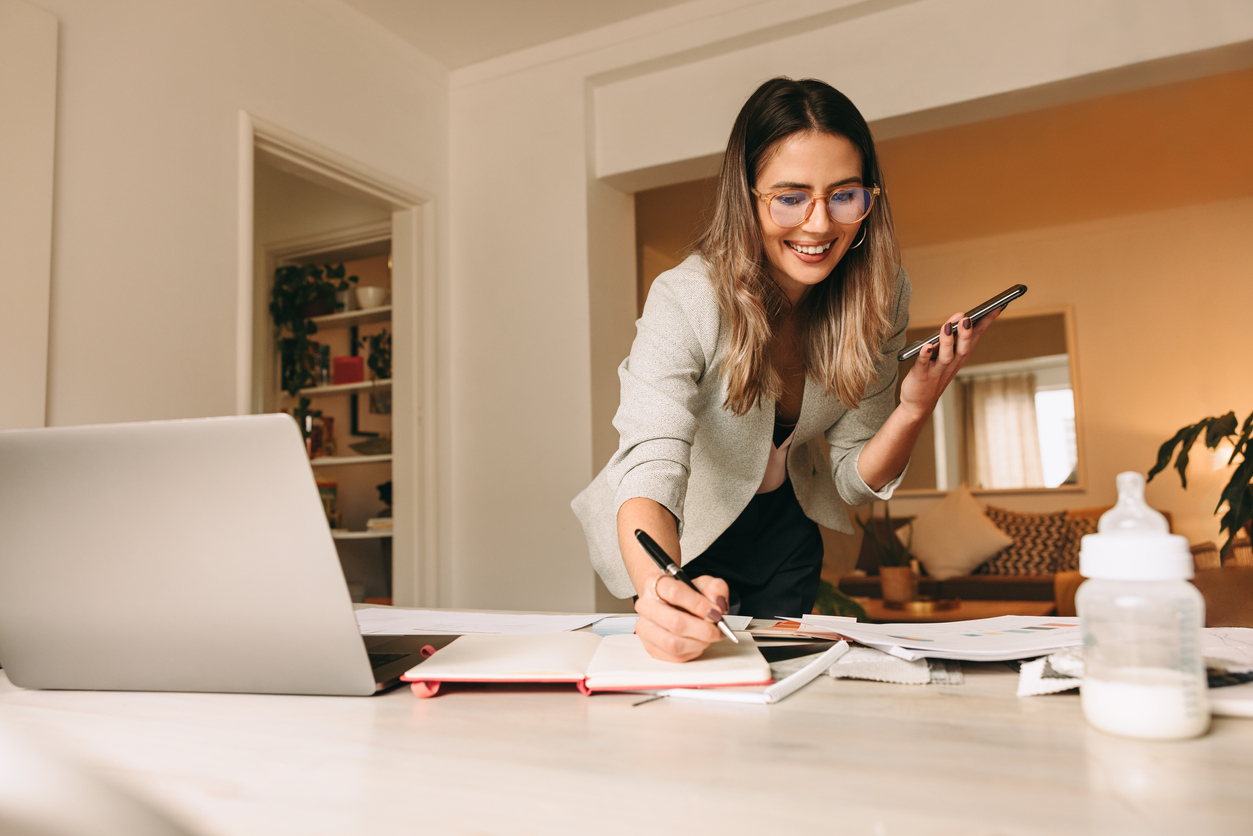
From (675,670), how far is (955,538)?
4.87 m

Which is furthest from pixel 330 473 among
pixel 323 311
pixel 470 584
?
pixel 470 584

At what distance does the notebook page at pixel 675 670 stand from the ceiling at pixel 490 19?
287 cm

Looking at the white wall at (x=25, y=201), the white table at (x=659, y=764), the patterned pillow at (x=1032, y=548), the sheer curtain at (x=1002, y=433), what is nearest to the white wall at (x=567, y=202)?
the white wall at (x=25, y=201)

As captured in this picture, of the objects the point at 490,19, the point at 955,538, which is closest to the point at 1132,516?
the point at 490,19

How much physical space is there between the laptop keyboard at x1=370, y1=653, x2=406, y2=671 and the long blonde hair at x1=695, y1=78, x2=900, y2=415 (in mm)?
639

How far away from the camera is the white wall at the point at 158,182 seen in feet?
6.93

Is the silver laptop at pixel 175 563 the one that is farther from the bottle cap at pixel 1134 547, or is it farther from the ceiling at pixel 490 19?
the ceiling at pixel 490 19

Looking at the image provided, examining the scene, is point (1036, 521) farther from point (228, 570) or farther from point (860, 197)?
point (228, 570)

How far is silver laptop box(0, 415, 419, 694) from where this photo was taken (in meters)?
0.62

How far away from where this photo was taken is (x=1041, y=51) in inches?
103

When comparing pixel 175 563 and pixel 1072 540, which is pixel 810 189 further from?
pixel 1072 540

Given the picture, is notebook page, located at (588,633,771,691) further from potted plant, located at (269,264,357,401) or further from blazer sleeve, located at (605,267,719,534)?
potted plant, located at (269,264,357,401)

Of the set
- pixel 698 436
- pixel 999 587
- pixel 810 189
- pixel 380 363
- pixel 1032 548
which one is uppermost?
pixel 380 363

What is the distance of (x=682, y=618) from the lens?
73cm
